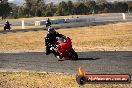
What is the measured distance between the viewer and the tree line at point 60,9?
108 meters

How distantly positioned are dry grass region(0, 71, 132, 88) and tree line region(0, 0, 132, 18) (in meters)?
85.4

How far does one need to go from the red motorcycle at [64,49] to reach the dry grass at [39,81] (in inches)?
130

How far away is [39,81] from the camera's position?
13422 millimetres

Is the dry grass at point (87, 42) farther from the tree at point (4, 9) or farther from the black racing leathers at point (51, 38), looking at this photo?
A: the tree at point (4, 9)

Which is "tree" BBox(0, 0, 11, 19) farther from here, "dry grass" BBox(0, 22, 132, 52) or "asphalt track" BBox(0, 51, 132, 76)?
"asphalt track" BBox(0, 51, 132, 76)

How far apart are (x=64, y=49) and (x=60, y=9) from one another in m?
93.0

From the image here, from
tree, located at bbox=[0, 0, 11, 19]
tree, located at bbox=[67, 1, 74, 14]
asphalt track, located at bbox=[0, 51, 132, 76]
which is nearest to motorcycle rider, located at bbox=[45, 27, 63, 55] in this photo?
asphalt track, located at bbox=[0, 51, 132, 76]

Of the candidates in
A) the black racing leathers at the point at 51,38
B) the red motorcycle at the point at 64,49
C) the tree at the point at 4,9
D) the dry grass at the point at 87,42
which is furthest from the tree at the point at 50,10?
the red motorcycle at the point at 64,49

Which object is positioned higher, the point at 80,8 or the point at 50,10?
the point at 80,8

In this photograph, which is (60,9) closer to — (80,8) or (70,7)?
(70,7)

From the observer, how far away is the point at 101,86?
11.8 m

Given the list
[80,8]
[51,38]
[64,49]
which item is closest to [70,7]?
[80,8]

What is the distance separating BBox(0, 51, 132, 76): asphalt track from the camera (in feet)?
48.5

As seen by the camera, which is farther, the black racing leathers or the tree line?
the tree line
